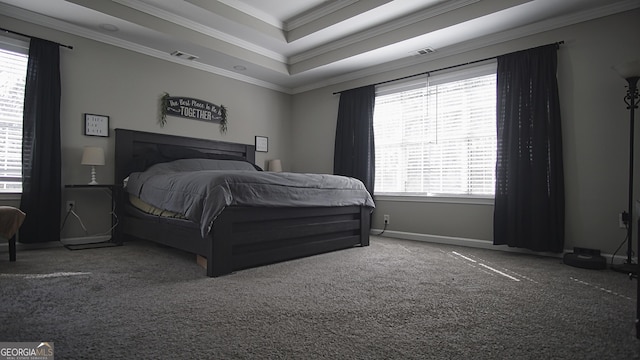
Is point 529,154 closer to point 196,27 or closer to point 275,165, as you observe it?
point 275,165

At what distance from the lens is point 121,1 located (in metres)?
3.29

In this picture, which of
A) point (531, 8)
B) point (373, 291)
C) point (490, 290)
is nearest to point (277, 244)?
point (373, 291)

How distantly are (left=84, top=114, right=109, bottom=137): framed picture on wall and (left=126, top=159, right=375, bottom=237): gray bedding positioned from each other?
0.56 meters

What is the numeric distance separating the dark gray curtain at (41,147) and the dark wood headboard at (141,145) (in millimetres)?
580

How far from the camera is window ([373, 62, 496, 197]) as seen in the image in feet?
12.4

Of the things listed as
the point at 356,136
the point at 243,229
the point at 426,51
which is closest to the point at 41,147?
the point at 243,229

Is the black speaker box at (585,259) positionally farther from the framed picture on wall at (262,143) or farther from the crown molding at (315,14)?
the framed picture on wall at (262,143)

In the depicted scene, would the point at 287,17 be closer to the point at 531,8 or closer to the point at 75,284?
the point at 531,8

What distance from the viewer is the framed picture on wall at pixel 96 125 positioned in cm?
363

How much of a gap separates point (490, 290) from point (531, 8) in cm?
255

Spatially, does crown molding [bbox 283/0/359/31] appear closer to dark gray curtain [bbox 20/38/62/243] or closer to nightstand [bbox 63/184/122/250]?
dark gray curtain [bbox 20/38/62/243]

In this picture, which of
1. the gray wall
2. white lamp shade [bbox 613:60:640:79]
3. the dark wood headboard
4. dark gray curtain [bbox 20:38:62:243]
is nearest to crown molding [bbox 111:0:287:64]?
dark gray curtain [bbox 20:38:62:243]

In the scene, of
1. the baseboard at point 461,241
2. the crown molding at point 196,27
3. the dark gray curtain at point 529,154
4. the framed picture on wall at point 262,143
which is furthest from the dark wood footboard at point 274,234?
the crown molding at point 196,27

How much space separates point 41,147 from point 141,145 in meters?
0.96
